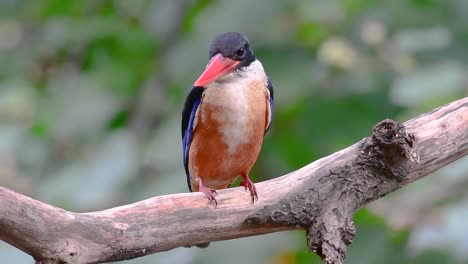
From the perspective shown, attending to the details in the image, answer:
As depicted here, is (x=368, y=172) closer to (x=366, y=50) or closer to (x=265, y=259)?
(x=265, y=259)

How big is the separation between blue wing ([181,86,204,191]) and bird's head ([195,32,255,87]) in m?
0.10

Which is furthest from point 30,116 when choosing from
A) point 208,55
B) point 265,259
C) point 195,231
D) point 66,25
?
point 195,231

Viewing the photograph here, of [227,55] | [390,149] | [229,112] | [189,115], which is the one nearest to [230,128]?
[229,112]

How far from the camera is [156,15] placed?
517 cm

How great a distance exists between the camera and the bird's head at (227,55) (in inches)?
164

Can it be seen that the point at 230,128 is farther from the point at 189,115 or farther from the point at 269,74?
the point at 269,74

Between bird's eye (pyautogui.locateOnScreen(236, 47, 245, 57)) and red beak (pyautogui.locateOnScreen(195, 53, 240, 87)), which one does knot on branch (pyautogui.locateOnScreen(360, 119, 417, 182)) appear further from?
bird's eye (pyautogui.locateOnScreen(236, 47, 245, 57))

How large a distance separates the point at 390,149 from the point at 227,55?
95 cm

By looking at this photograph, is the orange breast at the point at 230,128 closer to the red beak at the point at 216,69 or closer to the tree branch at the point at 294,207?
the red beak at the point at 216,69

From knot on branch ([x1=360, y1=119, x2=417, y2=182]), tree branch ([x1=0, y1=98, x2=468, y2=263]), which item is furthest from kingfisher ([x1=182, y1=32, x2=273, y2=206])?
knot on branch ([x1=360, y1=119, x2=417, y2=182])

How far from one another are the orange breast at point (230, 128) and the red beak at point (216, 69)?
9cm

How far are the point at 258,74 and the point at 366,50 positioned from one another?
0.82 m

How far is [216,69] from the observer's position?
4172 mm

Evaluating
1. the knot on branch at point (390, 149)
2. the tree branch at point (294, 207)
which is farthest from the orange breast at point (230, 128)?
the knot on branch at point (390, 149)
